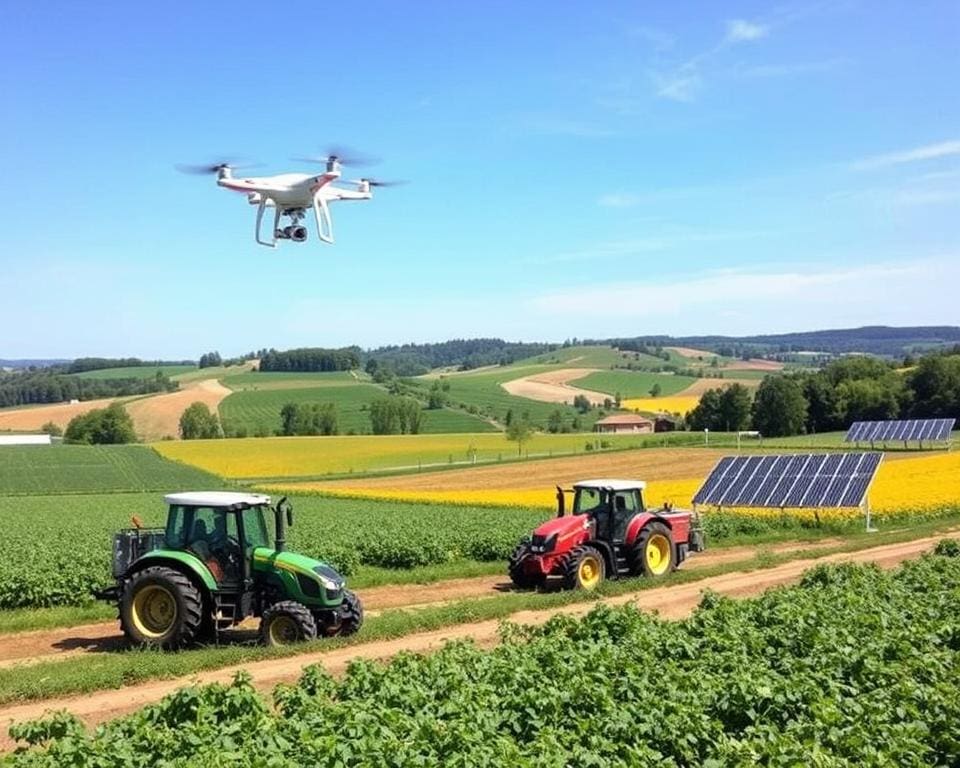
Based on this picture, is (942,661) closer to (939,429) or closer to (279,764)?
(279,764)

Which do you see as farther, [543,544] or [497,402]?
[497,402]

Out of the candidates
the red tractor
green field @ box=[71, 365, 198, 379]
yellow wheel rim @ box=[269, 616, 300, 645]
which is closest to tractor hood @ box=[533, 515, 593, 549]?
the red tractor

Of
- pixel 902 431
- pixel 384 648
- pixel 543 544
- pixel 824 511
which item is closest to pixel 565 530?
pixel 543 544

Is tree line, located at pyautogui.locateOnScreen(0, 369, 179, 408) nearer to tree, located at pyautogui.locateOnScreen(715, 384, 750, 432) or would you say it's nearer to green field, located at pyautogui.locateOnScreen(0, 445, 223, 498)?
green field, located at pyautogui.locateOnScreen(0, 445, 223, 498)

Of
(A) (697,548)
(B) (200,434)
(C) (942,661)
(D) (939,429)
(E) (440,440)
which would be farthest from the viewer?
(B) (200,434)

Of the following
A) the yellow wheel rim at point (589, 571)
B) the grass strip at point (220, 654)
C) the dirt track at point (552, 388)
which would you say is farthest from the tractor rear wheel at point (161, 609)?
the dirt track at point (552, 388)

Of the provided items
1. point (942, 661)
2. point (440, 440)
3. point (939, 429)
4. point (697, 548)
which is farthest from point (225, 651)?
point (440, 440)

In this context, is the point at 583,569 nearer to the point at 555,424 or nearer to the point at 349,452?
the point at 349,452
